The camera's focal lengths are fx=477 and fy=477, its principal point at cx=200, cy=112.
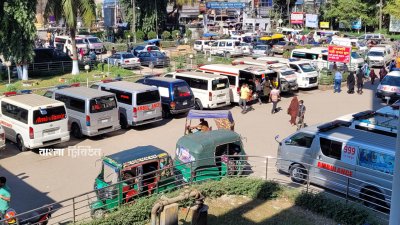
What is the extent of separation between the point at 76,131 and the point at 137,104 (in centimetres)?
257

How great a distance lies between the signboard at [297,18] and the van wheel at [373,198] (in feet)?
218

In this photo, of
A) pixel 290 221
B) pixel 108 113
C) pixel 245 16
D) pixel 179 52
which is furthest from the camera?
pixel 245 16

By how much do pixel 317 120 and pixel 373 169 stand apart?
10.1 metres

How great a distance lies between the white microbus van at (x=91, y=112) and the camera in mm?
17547

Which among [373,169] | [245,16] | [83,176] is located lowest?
[83,176]

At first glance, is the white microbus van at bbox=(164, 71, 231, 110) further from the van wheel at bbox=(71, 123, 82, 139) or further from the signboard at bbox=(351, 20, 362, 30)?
the signboard at bbox=(351, 20, 362, 30)

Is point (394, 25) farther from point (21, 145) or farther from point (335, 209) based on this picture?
point (335, 209)

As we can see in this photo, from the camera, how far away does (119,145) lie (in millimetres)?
17594

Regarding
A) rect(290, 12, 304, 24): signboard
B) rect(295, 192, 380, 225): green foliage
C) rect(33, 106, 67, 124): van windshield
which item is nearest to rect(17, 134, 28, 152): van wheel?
rect(33, 106, 67, 124): van windshield

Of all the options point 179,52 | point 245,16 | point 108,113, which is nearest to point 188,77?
point 108,113

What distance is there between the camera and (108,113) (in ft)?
59.0

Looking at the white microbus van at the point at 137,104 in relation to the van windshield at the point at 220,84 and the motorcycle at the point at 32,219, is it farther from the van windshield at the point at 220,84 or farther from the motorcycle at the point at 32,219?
the motorcycle at the point at 32,219

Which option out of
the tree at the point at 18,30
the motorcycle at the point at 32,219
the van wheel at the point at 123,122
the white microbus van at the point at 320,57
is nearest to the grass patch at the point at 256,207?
the motorcycle at the point at 32,219

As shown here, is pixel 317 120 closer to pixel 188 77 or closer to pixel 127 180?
pixel 188 77
